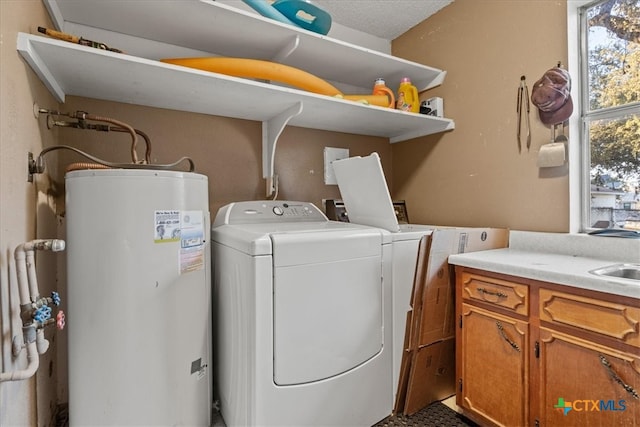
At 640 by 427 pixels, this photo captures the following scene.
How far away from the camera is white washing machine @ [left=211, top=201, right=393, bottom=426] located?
4.50 feet

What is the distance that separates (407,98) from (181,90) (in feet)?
5.11

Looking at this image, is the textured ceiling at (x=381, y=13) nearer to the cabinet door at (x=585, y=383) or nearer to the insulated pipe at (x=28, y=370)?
the cabinet door at (x=585, y=383)

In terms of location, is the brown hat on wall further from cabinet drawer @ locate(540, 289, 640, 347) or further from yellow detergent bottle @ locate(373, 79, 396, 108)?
cabinet drawer @ locate(540, 289, 640, 347)

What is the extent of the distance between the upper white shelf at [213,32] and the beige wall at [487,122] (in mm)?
301

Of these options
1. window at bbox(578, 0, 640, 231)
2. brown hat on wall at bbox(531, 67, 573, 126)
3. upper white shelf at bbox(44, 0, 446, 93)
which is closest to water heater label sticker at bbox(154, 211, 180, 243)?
upper white shelf at bbox(44, 0, 446, 93)

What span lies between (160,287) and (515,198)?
207 centimetres

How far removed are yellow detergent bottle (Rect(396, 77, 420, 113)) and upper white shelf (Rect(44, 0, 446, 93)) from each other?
12 cm

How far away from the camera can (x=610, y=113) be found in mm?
1770

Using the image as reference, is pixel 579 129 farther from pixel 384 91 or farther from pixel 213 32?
pixel 213 32

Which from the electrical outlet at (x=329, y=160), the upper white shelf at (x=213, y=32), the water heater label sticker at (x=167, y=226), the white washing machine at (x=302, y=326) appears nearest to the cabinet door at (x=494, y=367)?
the white washing machine at (x=302, y=326)

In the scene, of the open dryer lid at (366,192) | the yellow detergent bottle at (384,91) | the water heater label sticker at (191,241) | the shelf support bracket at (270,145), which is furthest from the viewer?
the yellow detergent bottle at (384,91)

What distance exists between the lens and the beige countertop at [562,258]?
125cm

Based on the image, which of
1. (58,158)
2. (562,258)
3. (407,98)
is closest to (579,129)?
(562,258)

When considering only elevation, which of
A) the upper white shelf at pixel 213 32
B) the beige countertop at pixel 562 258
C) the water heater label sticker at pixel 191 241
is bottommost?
the beige countertop at pixel 562 258
